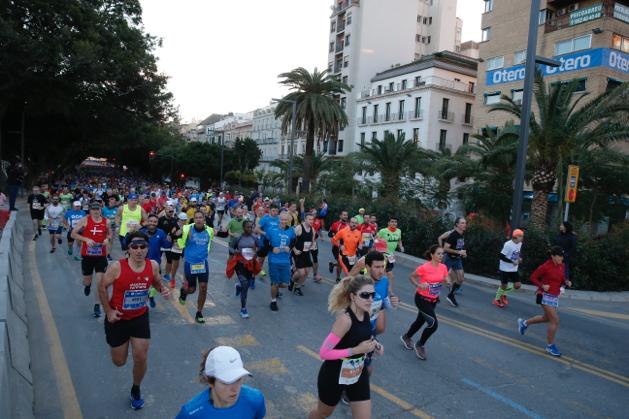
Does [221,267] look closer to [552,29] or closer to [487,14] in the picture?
[552,29]

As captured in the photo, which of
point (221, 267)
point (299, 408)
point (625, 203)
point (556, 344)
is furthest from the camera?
point (625, 203)

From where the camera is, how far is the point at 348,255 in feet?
34.2

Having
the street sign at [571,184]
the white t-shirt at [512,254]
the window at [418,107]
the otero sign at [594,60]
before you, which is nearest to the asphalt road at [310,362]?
the white t-shirt at [512,254]

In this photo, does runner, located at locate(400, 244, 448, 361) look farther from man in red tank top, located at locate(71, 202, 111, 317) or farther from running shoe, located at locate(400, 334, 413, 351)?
man in red tank top, located at locate(71, 202, 111, 317)

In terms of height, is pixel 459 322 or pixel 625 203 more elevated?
pixel 625 203

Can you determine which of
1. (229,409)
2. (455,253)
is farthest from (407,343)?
(229,409)

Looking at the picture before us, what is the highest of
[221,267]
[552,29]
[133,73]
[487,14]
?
[487,14]

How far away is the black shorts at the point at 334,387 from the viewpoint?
376cm

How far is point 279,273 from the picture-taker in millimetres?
8758

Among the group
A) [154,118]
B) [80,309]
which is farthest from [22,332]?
[154,118]

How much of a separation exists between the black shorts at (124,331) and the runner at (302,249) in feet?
16.5

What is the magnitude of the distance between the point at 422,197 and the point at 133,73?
63.8ft

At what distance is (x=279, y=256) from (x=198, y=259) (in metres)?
1.76

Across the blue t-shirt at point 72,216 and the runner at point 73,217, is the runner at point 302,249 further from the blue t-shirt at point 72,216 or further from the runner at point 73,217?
the blue t-shirt at point 72,216
